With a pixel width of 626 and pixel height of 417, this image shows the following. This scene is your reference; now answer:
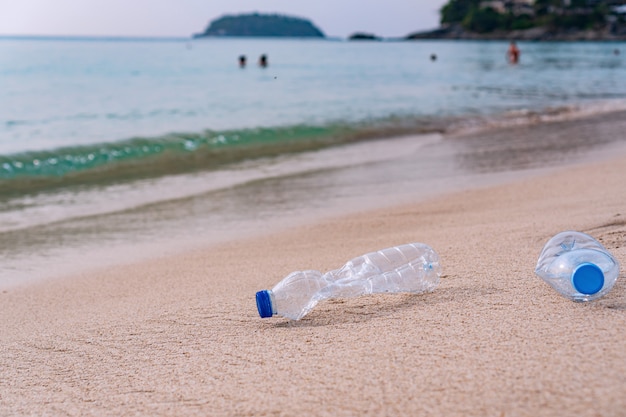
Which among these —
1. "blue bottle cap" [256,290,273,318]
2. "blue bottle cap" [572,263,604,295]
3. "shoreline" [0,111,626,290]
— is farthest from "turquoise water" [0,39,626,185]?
"blue bottle cap" [572,263,604,295]

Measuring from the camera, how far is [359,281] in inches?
110

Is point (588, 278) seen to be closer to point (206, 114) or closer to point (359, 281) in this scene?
point (359, 281)

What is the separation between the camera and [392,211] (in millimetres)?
5270

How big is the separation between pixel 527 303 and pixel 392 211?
3005 mm

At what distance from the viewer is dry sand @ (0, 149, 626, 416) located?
5.53ft

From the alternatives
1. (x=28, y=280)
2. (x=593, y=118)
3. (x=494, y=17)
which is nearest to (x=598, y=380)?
(x=28, y=280)

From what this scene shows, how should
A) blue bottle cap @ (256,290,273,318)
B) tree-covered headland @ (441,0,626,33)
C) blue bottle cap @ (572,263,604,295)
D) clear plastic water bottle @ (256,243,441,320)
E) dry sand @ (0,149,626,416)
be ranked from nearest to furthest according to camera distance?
dry sand @ (0,149,626,416), blue bottle cap @ (572,263,604,295), blue bottle cap @ (256,290,273,318), clear plastic water bottle @ (256,243,441,320), tree-covered headland @ (441,0,626,33)

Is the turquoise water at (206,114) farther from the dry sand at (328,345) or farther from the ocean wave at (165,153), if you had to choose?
the dry sand at (328,345)

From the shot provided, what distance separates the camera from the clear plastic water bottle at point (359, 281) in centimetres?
254

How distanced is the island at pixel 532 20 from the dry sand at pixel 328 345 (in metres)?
107

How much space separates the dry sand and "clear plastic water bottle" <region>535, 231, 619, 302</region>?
0.05 m

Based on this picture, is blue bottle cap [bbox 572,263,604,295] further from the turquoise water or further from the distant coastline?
the distant coastline

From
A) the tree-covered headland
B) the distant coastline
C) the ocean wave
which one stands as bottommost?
the ocean wave

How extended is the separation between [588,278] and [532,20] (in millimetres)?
124934
